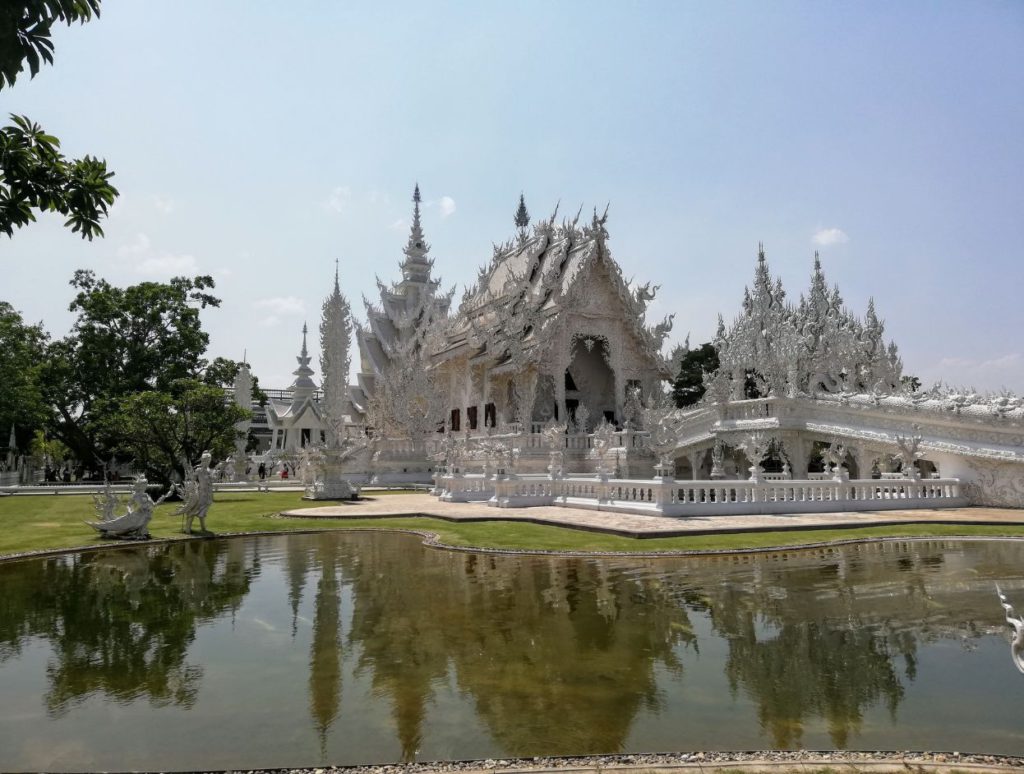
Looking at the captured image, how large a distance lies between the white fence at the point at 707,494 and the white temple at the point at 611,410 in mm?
48

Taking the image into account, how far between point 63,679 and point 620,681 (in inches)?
153

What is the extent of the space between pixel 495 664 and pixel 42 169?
500cm

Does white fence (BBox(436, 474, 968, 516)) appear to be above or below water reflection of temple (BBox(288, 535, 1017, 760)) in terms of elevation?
above

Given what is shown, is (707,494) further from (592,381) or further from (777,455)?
(592,381)

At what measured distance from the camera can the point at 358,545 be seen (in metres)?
11.9

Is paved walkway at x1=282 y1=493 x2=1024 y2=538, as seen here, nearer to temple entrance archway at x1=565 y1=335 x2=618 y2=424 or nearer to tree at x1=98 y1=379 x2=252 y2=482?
tree at x1=98 y1=379 x2=252 y2=482

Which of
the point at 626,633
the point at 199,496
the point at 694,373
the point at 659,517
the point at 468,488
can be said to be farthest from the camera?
the point at 694,373

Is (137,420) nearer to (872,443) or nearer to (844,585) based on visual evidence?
(844,585)

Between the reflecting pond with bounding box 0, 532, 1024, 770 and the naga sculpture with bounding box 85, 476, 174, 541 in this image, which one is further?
the naga sculpture with bounding box 85, 476, 174, 541

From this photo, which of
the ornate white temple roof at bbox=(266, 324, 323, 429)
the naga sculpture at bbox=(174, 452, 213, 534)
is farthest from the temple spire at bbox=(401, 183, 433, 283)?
the naga sculpture at bbox=(174, 452, 213, 534)

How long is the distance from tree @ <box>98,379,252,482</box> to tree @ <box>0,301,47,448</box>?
9244mm

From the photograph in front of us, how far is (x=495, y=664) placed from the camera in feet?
16.6

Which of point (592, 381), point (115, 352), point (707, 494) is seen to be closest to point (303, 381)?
point (115, 352)

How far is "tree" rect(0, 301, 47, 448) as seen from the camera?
29406 mm
